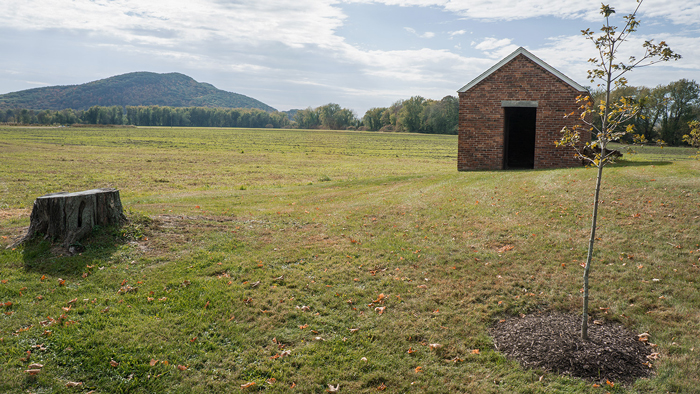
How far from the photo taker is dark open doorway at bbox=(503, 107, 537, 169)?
947 inches

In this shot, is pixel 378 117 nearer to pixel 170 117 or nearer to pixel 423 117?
pixel 423 117

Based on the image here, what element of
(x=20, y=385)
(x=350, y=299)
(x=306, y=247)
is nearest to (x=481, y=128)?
(x=306, y=247)

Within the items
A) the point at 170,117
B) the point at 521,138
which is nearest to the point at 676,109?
the point at 521,138

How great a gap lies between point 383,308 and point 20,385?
183 inches

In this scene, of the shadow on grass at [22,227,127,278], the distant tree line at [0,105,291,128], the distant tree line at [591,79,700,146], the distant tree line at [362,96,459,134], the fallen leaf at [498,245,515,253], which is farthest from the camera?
the distant tree line at [0,105,291,128]

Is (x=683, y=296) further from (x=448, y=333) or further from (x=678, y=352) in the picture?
(x=448, y=333)

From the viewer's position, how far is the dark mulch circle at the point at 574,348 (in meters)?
4.83

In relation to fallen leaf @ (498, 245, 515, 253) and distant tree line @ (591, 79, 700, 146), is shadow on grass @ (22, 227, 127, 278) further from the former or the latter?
distant tree line @ (591, 79, 700, 146)

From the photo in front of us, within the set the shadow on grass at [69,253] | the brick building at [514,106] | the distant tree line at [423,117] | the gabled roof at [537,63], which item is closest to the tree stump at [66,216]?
the shadow on grass at [69,253]

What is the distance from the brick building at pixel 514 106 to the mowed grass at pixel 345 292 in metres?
7.40

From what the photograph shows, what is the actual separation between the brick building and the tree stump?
57.4 ft

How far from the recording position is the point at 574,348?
5.18m

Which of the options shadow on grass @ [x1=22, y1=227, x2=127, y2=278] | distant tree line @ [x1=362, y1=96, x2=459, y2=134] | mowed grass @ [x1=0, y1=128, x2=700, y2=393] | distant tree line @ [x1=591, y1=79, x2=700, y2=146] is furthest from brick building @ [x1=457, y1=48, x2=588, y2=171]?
distant tree line @ [x1=362, y1=96, x2=459, y2=134]

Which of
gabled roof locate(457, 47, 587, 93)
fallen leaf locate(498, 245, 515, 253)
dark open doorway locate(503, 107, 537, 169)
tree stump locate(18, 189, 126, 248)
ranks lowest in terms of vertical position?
fallen leaf locate(498, 245, 515, 253)
